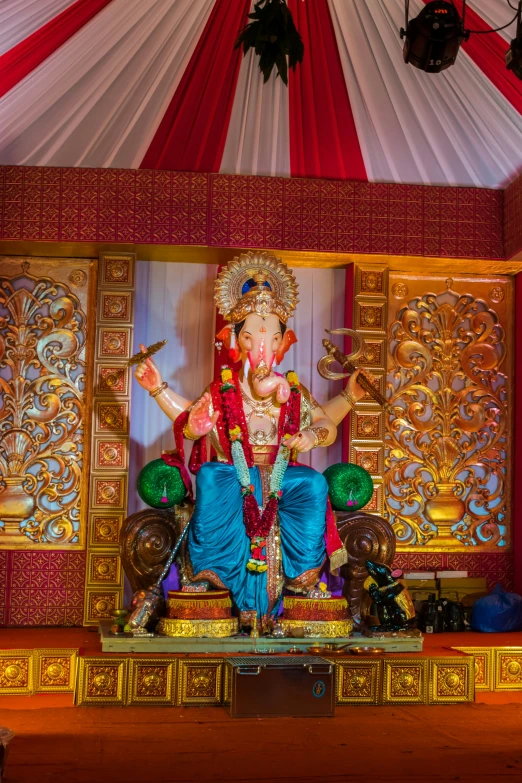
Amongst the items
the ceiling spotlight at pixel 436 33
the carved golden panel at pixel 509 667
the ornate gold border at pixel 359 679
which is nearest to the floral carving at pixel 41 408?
the ornate gold border at pixel 359 679

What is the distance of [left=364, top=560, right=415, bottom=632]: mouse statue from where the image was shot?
206 inches

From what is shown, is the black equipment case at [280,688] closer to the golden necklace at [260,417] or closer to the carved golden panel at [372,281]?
the golden necklace at [260,417]

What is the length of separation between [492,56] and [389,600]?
295 centimetres

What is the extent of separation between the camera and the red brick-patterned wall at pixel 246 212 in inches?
250

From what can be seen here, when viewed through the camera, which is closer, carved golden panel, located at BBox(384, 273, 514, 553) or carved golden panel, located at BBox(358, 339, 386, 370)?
carved golden panel, located at BBox(358, 339, 386, 370)

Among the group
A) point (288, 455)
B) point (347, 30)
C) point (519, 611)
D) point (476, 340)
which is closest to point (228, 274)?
point (288, 455)

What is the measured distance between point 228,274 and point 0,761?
3.30m

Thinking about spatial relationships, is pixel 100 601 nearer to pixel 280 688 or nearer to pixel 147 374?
pixel 147 374

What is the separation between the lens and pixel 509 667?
5402 millimetres

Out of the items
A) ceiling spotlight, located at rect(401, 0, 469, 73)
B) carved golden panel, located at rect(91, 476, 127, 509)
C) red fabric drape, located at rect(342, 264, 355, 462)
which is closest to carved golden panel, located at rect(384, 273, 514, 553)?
red fabric drape, located at rect(342, 264, 355, 462)

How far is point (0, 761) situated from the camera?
3.16 meters

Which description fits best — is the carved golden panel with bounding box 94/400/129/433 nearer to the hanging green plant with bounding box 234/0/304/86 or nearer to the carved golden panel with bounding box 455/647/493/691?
the hanging green plant with bounding box 234/0/304/86

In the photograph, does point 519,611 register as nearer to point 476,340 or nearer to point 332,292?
point 476,340

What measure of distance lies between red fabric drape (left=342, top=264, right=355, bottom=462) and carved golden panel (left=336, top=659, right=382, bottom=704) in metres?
1.92
